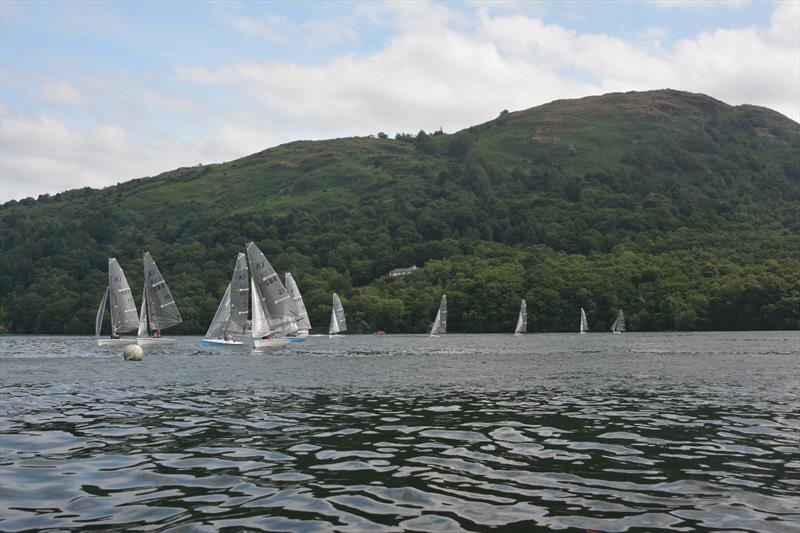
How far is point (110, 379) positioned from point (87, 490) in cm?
4077

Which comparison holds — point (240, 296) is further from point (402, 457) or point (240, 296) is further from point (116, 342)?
point (402, 457)

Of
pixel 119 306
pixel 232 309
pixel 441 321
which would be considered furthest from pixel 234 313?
pixel 441 321

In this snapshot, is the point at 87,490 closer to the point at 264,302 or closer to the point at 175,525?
the point at 175,525

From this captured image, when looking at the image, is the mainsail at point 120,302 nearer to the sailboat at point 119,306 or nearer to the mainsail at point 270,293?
the sailboat at point 119,306

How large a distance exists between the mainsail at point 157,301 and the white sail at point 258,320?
18.4 metres

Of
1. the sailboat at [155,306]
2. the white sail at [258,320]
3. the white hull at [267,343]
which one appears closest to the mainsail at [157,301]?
the sailboat at [155,306]

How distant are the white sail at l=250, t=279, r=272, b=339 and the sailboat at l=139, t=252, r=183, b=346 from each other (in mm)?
18363

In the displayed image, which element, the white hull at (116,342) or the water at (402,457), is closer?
the water at (402,457)

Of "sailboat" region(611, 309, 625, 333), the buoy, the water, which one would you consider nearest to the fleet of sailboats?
the buoy

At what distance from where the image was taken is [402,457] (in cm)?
2334

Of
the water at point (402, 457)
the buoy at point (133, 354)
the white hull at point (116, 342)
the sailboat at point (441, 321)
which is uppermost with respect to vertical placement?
the sailboat at point (441, 321)

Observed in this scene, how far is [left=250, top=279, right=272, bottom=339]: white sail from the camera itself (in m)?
104

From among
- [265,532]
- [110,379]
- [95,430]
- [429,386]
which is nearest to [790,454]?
[265,532]

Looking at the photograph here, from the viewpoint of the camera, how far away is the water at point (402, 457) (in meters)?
16.4
